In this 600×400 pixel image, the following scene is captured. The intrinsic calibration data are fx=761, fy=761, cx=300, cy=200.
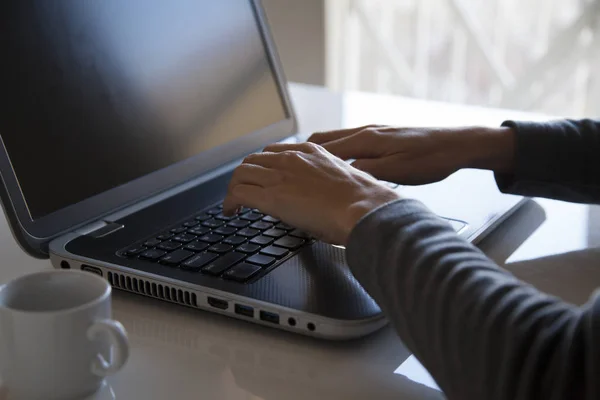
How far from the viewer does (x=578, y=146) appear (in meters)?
0.89

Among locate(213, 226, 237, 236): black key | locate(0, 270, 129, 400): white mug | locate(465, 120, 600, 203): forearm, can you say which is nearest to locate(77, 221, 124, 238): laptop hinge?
locate(213, 226, 237, 236): black key

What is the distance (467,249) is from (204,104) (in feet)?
1.70

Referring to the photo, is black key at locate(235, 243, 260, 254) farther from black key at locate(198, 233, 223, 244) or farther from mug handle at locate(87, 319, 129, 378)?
mug handle at locate(87, 319, 129, 378)

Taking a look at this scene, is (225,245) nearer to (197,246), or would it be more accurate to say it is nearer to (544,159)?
(197,246)

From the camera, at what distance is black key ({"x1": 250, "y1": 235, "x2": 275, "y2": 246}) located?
2.45 feet

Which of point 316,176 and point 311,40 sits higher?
point 316,176

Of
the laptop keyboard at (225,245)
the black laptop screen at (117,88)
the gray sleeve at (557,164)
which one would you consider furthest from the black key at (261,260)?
the gray sleeve at (557,164)

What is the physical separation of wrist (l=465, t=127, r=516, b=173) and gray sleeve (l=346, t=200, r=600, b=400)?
0.33 metres

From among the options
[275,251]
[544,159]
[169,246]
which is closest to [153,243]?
[169,246]

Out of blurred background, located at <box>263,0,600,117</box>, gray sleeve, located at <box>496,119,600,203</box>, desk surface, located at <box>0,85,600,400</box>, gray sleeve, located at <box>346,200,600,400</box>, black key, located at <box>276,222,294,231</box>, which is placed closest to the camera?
gray sleeve, located at <box>346,200,600,400</box>

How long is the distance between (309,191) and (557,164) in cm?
→ 35

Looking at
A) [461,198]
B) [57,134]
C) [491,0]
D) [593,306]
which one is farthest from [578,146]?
[491,0]

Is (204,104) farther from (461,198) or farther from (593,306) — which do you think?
(593,306)

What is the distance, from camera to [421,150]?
88 cm
